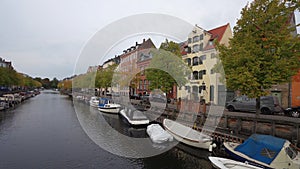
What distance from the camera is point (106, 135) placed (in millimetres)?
20062

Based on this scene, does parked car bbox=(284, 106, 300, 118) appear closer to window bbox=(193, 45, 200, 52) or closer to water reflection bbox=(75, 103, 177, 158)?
water reflection bbox=(75, 103, 177, 158)

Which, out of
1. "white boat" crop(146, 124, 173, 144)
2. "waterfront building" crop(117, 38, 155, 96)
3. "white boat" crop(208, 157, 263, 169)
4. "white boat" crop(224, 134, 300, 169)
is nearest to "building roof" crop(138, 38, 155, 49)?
"waterfront building" crop(117, 38, 155, 96)

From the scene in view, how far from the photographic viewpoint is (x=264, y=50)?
546 inches

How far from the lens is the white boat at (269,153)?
31.8 feet

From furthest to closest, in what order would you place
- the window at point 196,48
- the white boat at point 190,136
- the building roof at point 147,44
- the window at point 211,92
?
the building roof at point 147,44, the window at point 196,48, the window at point 211,92, the white boat at point 190,136

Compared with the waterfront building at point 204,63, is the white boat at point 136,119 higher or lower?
lower

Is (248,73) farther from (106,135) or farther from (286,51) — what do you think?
(106,135)

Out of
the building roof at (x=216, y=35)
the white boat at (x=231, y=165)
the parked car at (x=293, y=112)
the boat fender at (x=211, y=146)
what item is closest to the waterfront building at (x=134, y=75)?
the building roof at (x=216, y=35)

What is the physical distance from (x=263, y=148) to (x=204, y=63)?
23678mm

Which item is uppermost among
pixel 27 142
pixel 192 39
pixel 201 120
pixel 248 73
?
pixel 192 39

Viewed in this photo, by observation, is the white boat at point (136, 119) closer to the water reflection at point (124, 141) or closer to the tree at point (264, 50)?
the water reflection at point (124, 141)

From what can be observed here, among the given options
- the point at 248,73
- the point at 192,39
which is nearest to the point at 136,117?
the point at 248,73

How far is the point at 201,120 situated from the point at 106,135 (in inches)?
349

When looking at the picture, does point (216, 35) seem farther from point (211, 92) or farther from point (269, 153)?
point (269, 153)
